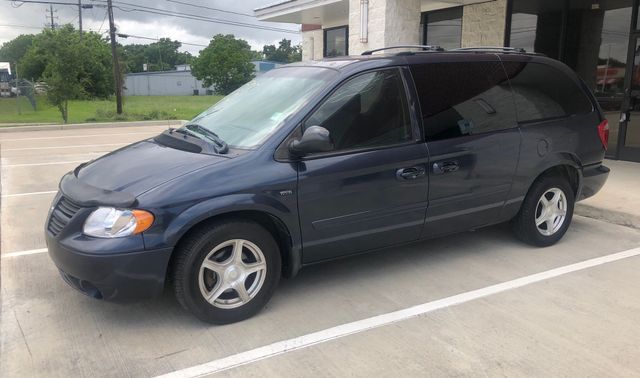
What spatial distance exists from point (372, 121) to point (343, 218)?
0.79 metres

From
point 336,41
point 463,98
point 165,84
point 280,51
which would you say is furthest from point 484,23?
point 280,51

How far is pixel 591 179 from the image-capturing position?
17.3ft

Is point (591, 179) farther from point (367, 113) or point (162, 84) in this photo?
point (162, 84)

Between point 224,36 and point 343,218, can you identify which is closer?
point 343,218

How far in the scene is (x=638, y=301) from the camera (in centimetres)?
399

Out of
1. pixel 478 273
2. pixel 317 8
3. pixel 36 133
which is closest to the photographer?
pixel 478 273

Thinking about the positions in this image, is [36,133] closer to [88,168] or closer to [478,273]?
[88,168]

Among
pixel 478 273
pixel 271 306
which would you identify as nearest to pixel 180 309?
pixel 271 306

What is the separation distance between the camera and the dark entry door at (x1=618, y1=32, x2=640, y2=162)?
915cm

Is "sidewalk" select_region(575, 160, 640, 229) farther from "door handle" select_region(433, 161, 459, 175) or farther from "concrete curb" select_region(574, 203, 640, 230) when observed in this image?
"door handle" select_region(433, 161, 459, 175)

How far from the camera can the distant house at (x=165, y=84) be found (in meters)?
Answer: 83.6

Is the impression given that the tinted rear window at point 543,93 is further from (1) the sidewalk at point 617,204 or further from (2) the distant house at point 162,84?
(2) the distant house at point 162,84

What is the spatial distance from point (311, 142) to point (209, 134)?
3.27 ft

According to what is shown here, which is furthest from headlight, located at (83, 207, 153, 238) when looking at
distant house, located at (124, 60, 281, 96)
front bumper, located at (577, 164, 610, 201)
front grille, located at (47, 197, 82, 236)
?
distant house, located at (124, 60, 281, 96)
